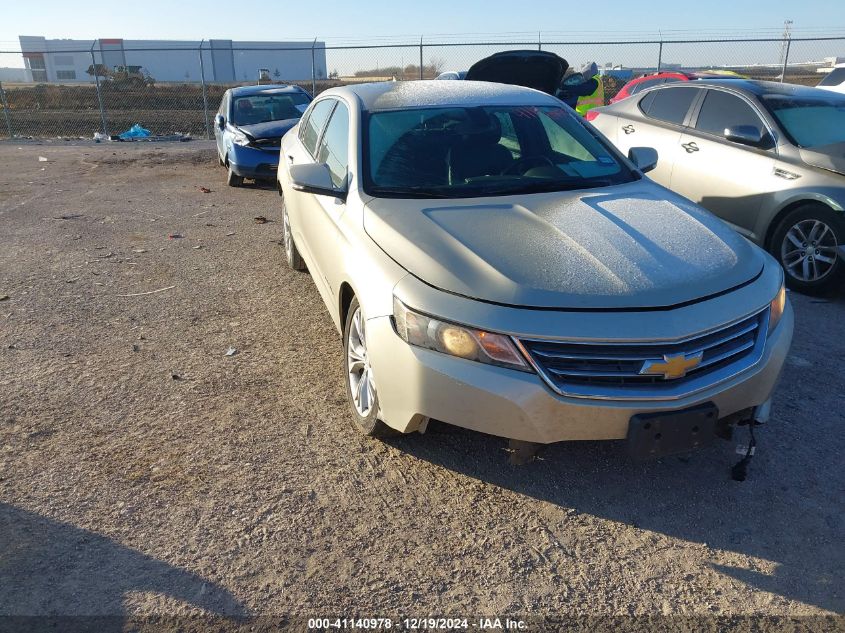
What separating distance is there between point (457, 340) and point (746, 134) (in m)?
4.46

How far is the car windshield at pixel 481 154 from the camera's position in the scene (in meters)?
3.98

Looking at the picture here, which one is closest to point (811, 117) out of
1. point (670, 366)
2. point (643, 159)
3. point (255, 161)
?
point (643, 159)

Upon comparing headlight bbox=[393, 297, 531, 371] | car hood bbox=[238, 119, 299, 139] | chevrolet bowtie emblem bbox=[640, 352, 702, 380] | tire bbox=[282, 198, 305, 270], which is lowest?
tire bbox=[282, 198, 305, 270]

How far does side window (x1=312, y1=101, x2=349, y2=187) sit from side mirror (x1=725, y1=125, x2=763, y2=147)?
346 cm

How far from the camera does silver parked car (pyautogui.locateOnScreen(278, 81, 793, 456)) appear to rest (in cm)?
279

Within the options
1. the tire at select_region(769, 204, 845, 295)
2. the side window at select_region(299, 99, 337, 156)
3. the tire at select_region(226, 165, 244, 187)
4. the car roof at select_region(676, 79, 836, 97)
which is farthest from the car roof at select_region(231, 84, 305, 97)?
the tire at select_region(769, 204, 845, 295)

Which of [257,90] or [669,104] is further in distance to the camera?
[257,90]

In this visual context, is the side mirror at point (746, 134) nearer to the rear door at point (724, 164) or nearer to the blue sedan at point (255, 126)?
the rear door at point (724, 164)

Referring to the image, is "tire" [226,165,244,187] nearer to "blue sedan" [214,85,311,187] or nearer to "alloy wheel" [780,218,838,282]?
"blue sedan" [214,85,311,187]

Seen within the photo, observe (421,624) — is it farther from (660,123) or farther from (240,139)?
(240,139)

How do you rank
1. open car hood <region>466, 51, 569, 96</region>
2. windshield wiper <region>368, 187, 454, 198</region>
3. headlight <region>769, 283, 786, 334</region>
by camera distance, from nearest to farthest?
headlight <region>769, 283, 786, 334</region> < windshield wiper <region>368, 187, 454, 198</region> < open car hood <region>466, 51, 569, 96</region>

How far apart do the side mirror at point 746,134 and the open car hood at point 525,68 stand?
3604 millimetres

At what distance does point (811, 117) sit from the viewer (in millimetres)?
6266

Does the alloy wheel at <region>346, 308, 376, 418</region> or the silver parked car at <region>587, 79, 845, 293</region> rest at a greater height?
the silver parked car at <region>587, 79, 845, 293</region>
